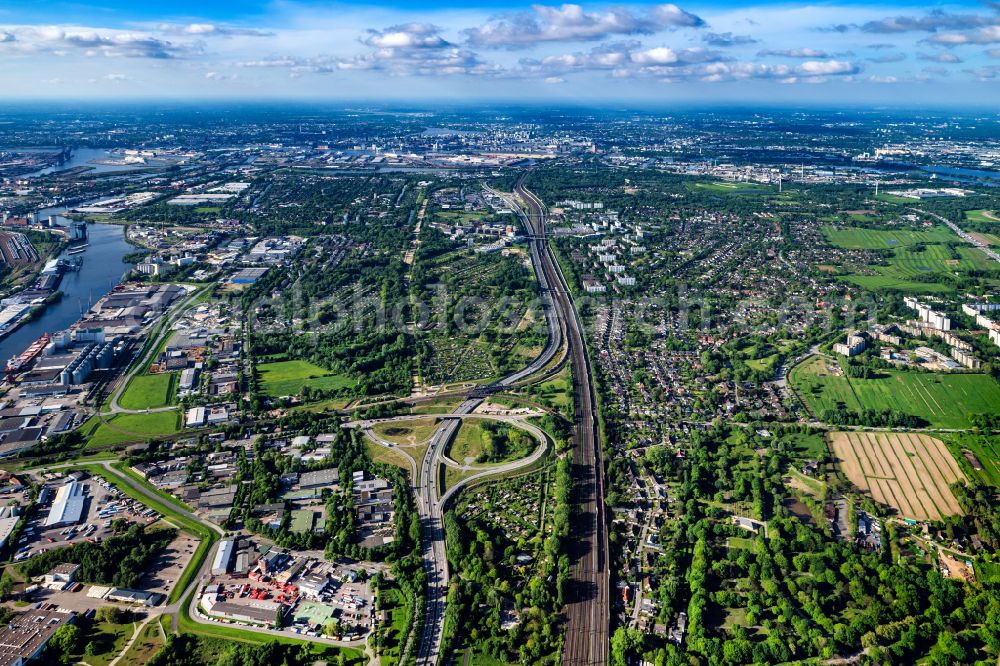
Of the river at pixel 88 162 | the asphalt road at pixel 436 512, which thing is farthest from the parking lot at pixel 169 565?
the river at pixel 88 162

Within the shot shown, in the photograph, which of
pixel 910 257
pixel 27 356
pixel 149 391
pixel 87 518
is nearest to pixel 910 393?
pixel 910 257

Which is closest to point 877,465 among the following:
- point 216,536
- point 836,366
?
point 836,366

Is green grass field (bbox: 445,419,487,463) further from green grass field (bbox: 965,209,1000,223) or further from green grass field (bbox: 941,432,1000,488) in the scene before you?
green grass field (bbox: 965,209,1000,223)

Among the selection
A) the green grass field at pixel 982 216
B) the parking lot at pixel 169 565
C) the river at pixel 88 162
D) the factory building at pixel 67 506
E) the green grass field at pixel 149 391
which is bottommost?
the parking lot at pixel 169 565

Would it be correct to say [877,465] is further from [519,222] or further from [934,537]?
[519,222]

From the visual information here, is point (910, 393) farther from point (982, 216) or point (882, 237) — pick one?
point (982, 216)

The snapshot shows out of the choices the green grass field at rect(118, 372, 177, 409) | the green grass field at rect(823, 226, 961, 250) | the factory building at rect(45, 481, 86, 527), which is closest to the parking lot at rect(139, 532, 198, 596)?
the factory building at rect(45, 481, 86, 527)

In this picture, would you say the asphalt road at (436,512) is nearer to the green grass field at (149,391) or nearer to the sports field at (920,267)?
the green grass field at (149,391)
